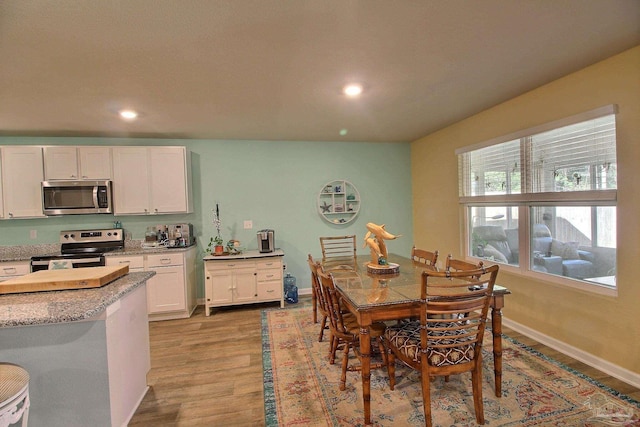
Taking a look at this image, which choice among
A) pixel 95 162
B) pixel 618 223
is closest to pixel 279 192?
pixel 95 162

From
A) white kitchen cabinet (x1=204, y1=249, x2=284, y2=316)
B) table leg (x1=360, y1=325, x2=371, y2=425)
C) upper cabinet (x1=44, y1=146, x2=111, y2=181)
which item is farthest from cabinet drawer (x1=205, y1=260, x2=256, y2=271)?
table leg (x1=360, y1=325, x2=371, y2=425)

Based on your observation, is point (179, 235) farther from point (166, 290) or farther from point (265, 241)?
point (265, 241)

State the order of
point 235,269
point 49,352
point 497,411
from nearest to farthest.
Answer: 1. point 49,352
2. point 497,411
3. point 235,269

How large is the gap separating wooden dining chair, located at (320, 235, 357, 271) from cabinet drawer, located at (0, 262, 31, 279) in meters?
3.42

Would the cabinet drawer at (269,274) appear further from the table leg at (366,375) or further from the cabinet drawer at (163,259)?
the table leg at (366,375)

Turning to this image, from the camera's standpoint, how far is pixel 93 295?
1.67 metres

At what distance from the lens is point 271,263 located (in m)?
4.06

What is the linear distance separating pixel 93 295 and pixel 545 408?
286 cm

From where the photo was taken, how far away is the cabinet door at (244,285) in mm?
3967

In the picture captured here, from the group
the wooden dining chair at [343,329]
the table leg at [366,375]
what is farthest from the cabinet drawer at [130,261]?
the table leg at [366,375]

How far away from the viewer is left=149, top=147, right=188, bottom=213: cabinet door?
3.95 m

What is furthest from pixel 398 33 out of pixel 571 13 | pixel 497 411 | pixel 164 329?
pixel 164 329

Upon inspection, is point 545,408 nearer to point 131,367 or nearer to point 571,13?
point 571,13

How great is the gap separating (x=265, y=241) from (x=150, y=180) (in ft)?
5.57
